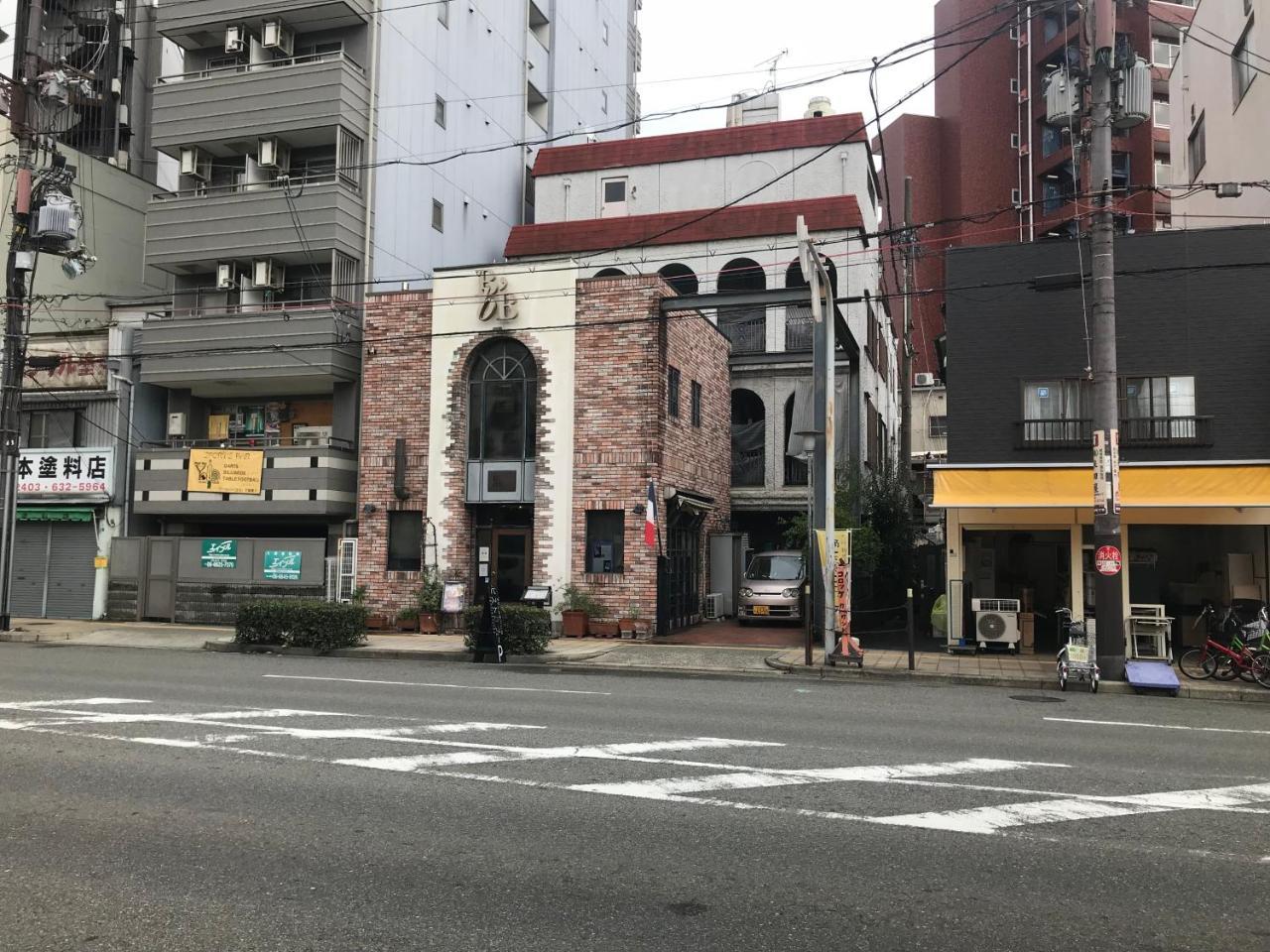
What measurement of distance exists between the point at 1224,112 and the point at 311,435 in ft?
82.5

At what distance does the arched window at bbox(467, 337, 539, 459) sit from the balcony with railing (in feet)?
25.4

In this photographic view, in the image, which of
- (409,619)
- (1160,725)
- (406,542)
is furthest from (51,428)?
(1160,725)

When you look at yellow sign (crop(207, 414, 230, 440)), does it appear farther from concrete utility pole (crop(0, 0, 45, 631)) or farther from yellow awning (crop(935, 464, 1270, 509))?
yellow awning (crop(935, 464, 1270, 509))

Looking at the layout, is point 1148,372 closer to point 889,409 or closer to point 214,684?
point 214,684

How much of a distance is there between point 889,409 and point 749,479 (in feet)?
48.7

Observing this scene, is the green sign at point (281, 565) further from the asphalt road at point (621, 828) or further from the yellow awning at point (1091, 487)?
the yellow awning at point (1091, 487)

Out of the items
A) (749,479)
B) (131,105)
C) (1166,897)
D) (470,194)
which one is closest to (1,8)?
(131,105)

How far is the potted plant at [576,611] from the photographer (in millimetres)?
20719

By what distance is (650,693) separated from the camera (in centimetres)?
1260

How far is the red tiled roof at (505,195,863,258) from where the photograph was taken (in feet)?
99.1

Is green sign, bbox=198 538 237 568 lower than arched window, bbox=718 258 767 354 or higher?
lower

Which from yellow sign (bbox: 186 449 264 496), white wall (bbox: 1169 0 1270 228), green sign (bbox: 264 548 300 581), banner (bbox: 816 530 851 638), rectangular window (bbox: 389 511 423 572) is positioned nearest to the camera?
banner (bbox: 816 530 851 638)

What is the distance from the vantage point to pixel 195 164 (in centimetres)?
2609

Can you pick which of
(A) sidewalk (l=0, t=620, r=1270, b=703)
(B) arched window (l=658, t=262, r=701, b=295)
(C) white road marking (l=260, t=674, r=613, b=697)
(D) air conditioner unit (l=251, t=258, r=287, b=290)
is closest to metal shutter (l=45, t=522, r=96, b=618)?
(A) sidewalk (l=0, t=620, r=1270, b=703)
